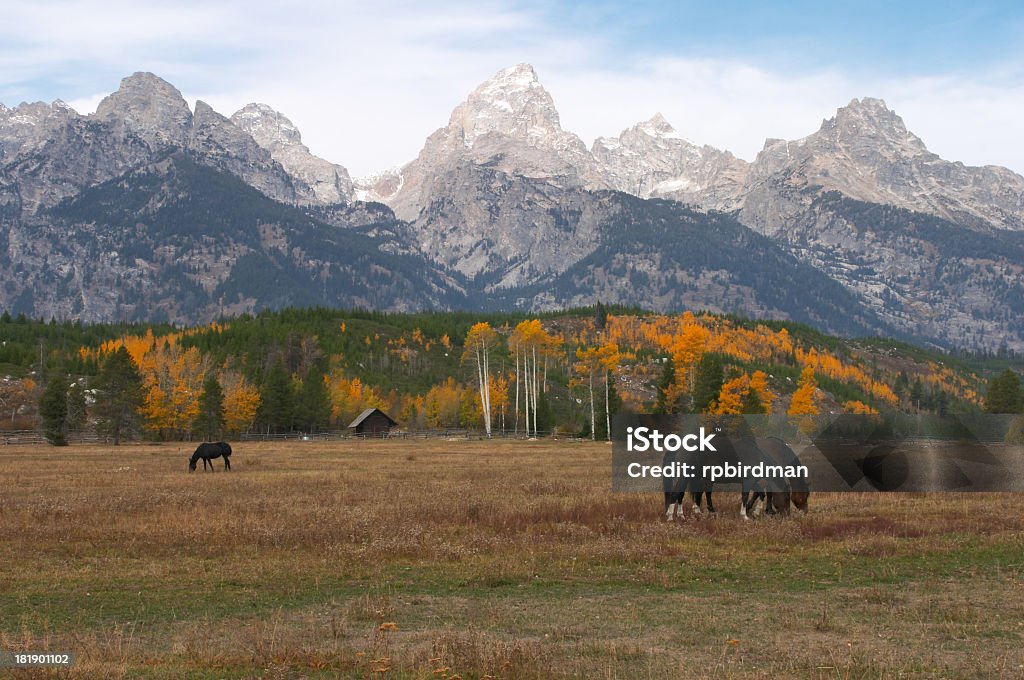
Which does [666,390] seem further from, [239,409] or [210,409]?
[239,409]

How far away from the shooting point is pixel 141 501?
36812 mm

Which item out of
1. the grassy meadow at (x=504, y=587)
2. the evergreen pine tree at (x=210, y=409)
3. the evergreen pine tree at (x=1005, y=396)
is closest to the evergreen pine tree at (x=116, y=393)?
the evergreen pine tree at (x=210, y=409)

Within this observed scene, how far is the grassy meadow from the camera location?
14.8 meters

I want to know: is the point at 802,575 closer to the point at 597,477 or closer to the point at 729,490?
the point at 729,490

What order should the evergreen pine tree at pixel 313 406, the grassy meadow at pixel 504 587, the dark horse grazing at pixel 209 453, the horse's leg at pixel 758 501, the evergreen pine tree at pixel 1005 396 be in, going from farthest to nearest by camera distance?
the evergreen pine tree at pixel 313 406 → the evergreen pine tree at pixel 1005 396 → the dark horse grazing at pixel 209 453 → the horse's leg at pixel 758 501 → the grassy meadow at pixel 504 587

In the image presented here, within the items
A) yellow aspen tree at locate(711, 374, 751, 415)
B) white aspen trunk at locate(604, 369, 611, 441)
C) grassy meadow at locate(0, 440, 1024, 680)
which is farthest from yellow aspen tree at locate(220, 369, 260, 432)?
grassy meadow at locate(0, 440, 1024, 680)

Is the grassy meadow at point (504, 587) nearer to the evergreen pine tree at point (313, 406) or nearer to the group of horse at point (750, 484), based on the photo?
the group of horse at point (750, 484)

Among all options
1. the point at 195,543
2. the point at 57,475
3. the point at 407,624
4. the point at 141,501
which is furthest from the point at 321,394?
the point at 407,624

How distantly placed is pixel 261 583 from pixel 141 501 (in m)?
17.4

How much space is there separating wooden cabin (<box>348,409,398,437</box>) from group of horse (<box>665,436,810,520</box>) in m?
112

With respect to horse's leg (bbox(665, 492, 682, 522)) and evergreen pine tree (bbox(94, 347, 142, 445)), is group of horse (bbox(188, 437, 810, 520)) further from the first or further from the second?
evergreen pine tree (bbox(94, 347, 142, 445))

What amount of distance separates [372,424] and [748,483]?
119 meters

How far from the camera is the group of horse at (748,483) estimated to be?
32.1 m

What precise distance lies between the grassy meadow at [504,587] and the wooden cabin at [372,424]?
4086 inches
